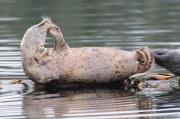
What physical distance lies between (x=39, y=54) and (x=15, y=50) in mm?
3831

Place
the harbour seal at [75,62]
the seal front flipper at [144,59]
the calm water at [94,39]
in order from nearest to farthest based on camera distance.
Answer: the calm water at [94,39]
the harbour seal at [75,62]
the seal front flipper at [144,59]

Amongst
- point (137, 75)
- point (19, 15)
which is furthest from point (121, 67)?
point (19, 15)

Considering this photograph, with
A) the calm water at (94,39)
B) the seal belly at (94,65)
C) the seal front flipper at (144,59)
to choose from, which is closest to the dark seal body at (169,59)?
the seal front flipper at (144,59)

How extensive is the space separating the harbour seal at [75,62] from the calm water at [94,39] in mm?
252

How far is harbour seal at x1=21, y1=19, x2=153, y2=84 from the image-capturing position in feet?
37.6

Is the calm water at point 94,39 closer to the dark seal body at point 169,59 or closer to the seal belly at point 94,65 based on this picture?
the seal belly at point 94,65

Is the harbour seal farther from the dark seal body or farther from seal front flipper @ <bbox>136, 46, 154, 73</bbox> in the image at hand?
the dark seal body

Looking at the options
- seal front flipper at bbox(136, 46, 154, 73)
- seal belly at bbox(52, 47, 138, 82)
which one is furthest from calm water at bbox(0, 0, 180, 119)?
seal front flipper at bbox(136, 46, 154, 73)

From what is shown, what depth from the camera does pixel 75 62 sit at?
11.5 m

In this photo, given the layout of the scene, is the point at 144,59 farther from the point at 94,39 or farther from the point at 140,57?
the point at 94,39

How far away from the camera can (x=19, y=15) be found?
24.9 meters

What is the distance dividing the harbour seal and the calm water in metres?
0.25

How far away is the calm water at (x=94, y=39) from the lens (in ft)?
32.2

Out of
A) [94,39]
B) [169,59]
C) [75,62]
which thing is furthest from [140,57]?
[94,39]
